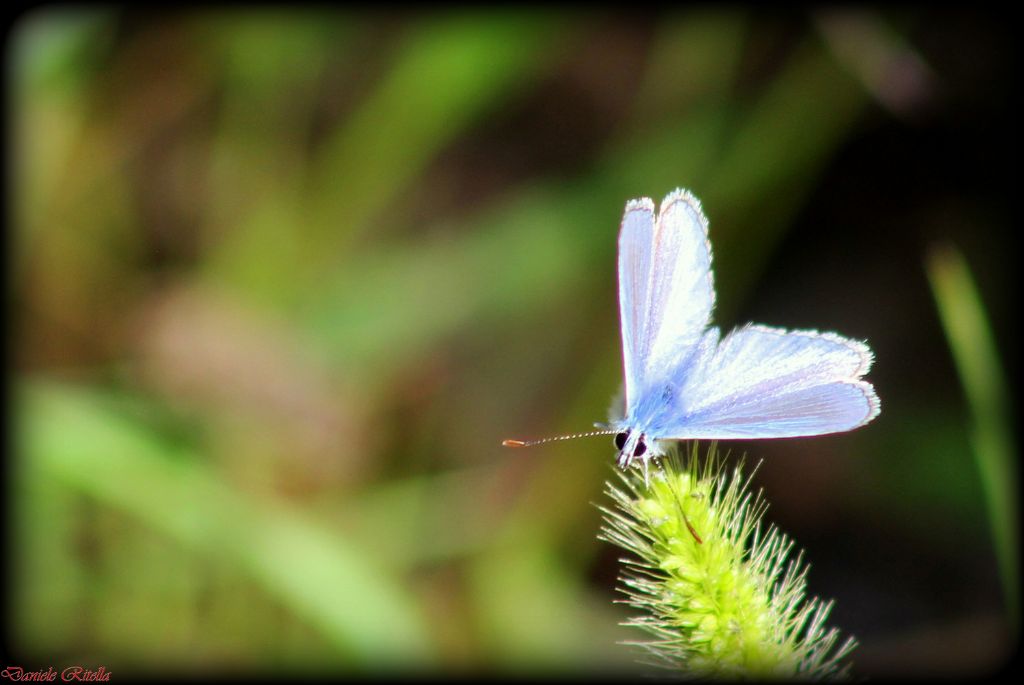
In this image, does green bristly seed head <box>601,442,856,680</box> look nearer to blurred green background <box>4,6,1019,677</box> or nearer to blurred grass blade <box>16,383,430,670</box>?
blurred green background <box>4,6,1019,677</box>

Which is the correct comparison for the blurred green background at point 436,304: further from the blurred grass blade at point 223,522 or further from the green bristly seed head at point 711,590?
the green bristly seed head at point 711,590

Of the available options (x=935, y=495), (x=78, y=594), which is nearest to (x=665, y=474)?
(x=935, y=495)

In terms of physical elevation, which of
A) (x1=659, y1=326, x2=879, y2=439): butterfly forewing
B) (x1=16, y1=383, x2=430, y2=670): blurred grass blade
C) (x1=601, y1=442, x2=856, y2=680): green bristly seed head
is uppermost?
(x1=16, y1=383, x2=430, y2=670): blurred grass blade

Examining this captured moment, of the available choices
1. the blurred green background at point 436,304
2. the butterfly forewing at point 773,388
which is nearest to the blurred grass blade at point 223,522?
the blurred green background at point 436,304

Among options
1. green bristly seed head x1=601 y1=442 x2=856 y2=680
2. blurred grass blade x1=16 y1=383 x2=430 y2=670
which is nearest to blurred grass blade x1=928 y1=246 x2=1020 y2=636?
green bristly seed head x1=601 y1=442 x2=856 y2=680

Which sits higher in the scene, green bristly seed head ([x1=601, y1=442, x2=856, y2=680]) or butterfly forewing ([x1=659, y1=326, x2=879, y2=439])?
butterfly forewing ([x1=659, y1=326, x2=879, y2=439])

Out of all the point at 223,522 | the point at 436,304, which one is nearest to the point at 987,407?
the point at 436,304
